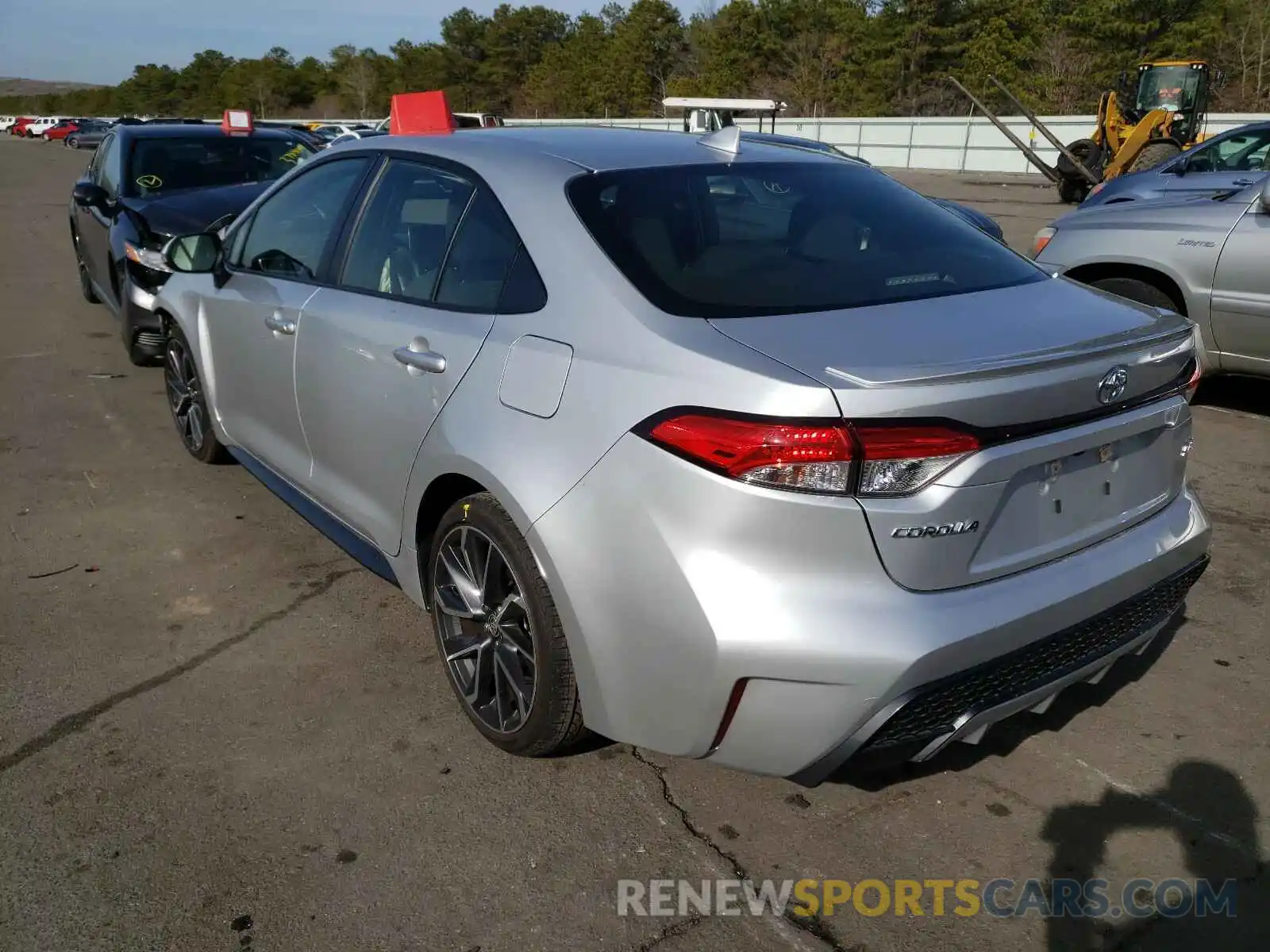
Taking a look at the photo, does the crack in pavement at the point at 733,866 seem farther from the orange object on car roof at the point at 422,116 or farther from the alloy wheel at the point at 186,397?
the alloy wheel at the point at 186,397

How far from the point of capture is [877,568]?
7.22 feet

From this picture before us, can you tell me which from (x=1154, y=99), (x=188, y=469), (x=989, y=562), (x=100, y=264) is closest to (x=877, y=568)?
(x=989, y=562)

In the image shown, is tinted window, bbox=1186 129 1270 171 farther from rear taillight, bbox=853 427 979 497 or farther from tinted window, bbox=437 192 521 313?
rear taillight, bbox=853 427 979 497

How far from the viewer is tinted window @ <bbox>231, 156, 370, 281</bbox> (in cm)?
378

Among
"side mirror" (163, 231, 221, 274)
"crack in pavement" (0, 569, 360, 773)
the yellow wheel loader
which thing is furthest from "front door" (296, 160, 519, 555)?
the yellow wheel loader

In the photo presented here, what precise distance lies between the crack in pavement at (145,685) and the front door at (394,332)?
1.59ft

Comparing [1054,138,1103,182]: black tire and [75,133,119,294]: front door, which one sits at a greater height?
[1054,138,1103,182]: black tire

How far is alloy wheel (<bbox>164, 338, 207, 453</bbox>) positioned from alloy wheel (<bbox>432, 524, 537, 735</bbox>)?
2463 mm

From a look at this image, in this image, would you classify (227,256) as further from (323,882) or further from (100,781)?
(323,882)

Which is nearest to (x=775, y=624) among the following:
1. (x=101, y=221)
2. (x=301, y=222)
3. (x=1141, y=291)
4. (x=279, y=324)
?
(x=279, y=324)

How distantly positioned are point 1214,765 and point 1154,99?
2722 cm

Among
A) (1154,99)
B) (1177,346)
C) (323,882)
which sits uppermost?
(1154,99)

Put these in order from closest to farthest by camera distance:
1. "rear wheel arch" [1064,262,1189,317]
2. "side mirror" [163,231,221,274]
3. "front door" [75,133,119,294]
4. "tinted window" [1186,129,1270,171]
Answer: "side mirror" [163,231,221,274] < "rear wheel arch" [1064,262,1189,317] < "front door" [75,133,119,294] < "tinted window" [1186,129,1270,171]

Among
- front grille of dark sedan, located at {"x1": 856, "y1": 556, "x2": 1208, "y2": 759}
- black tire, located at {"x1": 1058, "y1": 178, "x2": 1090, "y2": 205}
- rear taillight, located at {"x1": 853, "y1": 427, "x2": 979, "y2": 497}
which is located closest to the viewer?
rear taillight, located at {"x1": 853, "y1": 427, "x2": 979, "y2": 497}
